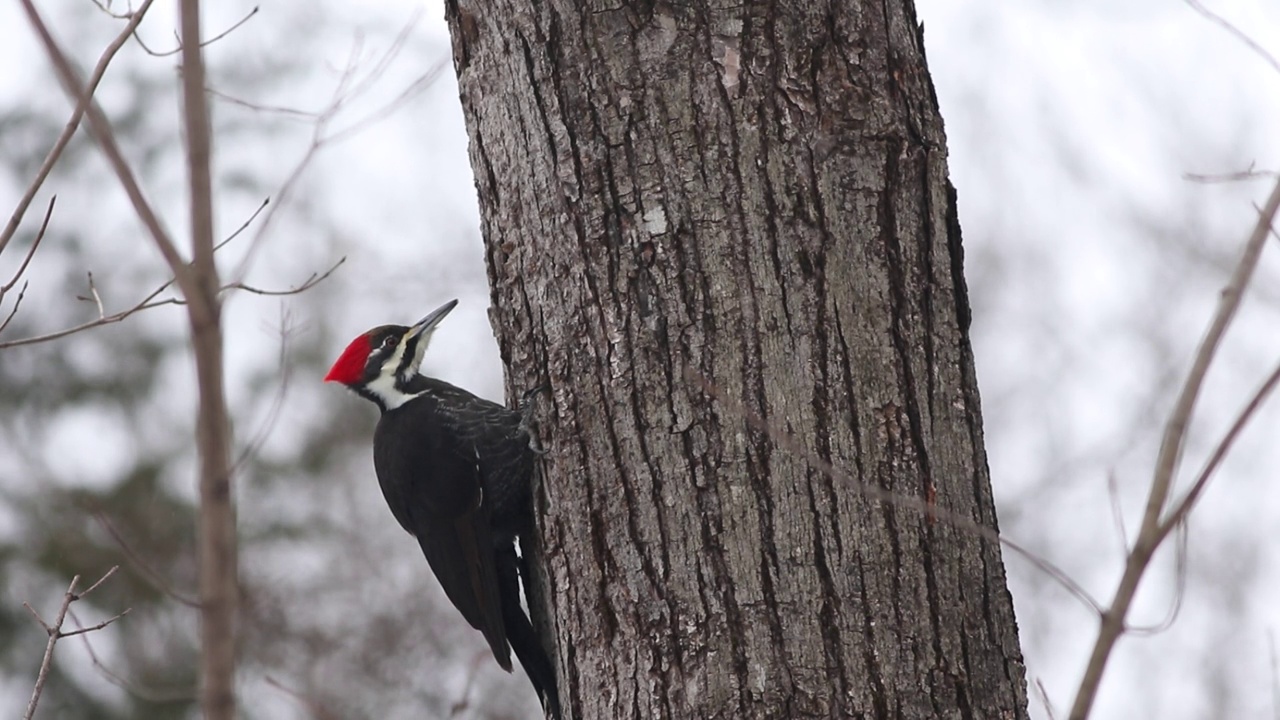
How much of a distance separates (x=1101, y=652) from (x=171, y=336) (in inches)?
362

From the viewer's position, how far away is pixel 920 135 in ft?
7.55

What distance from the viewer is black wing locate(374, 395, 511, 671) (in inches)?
128

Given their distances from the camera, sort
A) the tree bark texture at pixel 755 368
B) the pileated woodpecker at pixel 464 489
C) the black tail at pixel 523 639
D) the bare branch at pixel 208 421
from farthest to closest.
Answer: the pileated woodpecker at pixel 464 489
the black tail at pixel 523 639
the tree bark texture at pixel 755 368
the bare branch at pixel 208 421

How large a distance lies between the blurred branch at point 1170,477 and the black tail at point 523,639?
1641 millimetres

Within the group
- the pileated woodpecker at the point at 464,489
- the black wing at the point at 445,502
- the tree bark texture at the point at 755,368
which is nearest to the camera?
the tree bark texture at the point at 755,368

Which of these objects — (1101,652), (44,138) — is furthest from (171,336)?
(1101,652)

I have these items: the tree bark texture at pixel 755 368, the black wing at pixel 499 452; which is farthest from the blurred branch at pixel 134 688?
the black wing at pixel 499 452

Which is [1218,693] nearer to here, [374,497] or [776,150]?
[374,497]

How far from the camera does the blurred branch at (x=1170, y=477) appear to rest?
1.10m

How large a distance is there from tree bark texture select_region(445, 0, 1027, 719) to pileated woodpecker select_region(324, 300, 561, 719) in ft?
1.74

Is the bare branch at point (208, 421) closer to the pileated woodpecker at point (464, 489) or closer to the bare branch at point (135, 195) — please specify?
the bare branch at point (135, 195)

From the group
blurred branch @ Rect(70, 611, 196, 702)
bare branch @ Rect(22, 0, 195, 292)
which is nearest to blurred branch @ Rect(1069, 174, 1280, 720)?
bare branch @ Rect(22, 0, 195, 292)

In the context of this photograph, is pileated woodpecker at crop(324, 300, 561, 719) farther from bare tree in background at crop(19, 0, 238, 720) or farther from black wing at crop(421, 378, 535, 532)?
bare tree in background at crop(19, 0, 238, 720)

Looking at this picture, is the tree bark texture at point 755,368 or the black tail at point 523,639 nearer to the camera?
the tree bark texture at point 755,368
